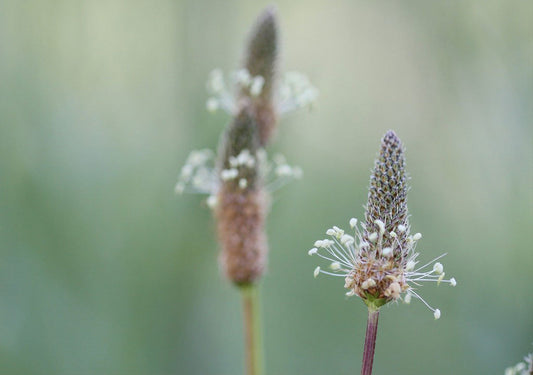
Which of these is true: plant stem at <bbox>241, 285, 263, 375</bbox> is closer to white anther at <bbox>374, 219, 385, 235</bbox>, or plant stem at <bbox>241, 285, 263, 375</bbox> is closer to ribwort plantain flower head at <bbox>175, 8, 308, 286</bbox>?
ribwort plantain flower head at <bbox>175, 8, 308, 286</bbox>

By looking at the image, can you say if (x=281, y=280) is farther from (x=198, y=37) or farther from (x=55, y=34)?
(x=55, y=34)

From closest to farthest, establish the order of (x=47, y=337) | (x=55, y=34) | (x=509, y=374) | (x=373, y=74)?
(x=509, y=374) → (x=47, y=337) → (x=55, y=34) → (x=373, y=74)

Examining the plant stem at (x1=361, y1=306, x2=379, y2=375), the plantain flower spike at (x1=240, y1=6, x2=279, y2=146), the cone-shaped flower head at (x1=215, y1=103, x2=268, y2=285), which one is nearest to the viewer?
the plant stem at (x1=361, y1=306, x2=379, y2=375)

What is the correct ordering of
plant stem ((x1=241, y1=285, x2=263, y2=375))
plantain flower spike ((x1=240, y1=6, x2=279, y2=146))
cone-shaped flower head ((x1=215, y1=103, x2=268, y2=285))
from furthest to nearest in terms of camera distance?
1. plantain flower spike ((x1=240, y1=6, x2=279, y2=146))
2. cone-shaped flower head ((x1=215, y1=103, x2=268, y2=285))
3. plant stem ((x1=241, y1=285, x2=263, y2=375))

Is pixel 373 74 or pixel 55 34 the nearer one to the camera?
pixel 55 34

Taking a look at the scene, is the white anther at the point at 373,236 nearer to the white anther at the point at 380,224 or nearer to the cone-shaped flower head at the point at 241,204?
the white anther at the point at 380,224

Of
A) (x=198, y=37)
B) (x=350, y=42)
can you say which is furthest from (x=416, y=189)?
(x=198, y=37)

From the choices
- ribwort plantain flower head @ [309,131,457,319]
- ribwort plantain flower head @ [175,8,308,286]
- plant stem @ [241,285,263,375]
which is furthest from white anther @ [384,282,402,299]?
ribwort plantain flower head @ [175,8,308,286]
